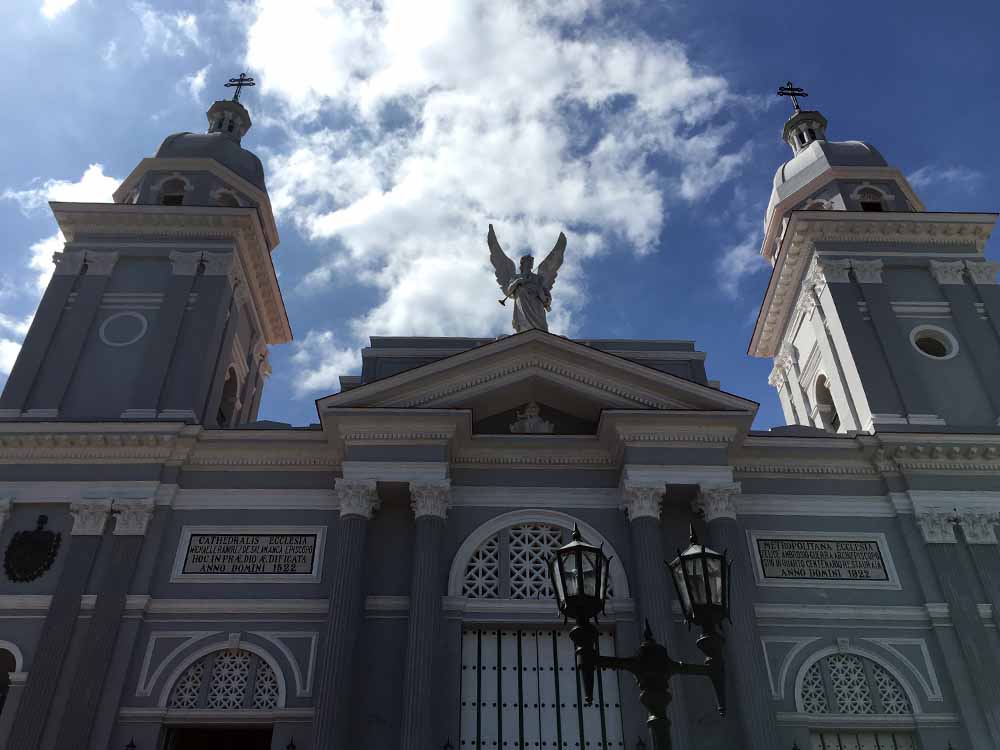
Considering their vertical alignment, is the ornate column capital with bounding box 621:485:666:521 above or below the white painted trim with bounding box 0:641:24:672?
above

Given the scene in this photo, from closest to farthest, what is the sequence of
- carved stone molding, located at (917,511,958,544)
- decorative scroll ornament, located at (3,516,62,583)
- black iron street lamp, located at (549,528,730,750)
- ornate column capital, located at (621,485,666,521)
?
black iron street lamp, located at (549,528,730,750) → decorative scroll ornament, located at (3,516,62,583) → ornate column capital, located at (621,485,666,521) → carved stone molding, located at (917,511,958,544)

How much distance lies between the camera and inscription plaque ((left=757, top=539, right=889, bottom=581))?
18.0 meters

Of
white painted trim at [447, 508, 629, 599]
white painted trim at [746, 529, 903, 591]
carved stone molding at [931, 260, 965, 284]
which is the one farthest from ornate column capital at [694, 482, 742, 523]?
carved stone molding at [931, 260, 965, 284]

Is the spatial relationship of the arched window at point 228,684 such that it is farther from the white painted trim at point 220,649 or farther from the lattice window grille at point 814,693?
the lattice window grille at point 814,693

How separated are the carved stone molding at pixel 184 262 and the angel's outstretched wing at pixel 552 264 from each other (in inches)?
342

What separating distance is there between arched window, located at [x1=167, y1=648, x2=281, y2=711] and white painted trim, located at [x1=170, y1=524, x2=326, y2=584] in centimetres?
143

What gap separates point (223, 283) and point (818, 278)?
15.2 metres

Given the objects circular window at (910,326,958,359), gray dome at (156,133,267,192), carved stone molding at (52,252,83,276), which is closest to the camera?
circular window at (910,326,958,359)

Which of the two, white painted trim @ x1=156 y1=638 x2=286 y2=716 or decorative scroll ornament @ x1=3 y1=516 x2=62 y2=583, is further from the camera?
decorative scroll ornament @ x1=3 y1=516 x2=62 y2=583

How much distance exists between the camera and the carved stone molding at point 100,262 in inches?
896

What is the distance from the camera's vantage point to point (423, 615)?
16266 millimetres

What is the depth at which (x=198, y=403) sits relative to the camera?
66.7ft

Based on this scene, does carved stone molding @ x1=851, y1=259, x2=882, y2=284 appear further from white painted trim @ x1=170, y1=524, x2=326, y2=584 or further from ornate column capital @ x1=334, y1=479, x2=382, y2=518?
white painted trim @ x1=170, y1=524, x2=326, y2=584

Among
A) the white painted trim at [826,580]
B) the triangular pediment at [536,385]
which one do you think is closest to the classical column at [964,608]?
the white painted trim at [826,580]
